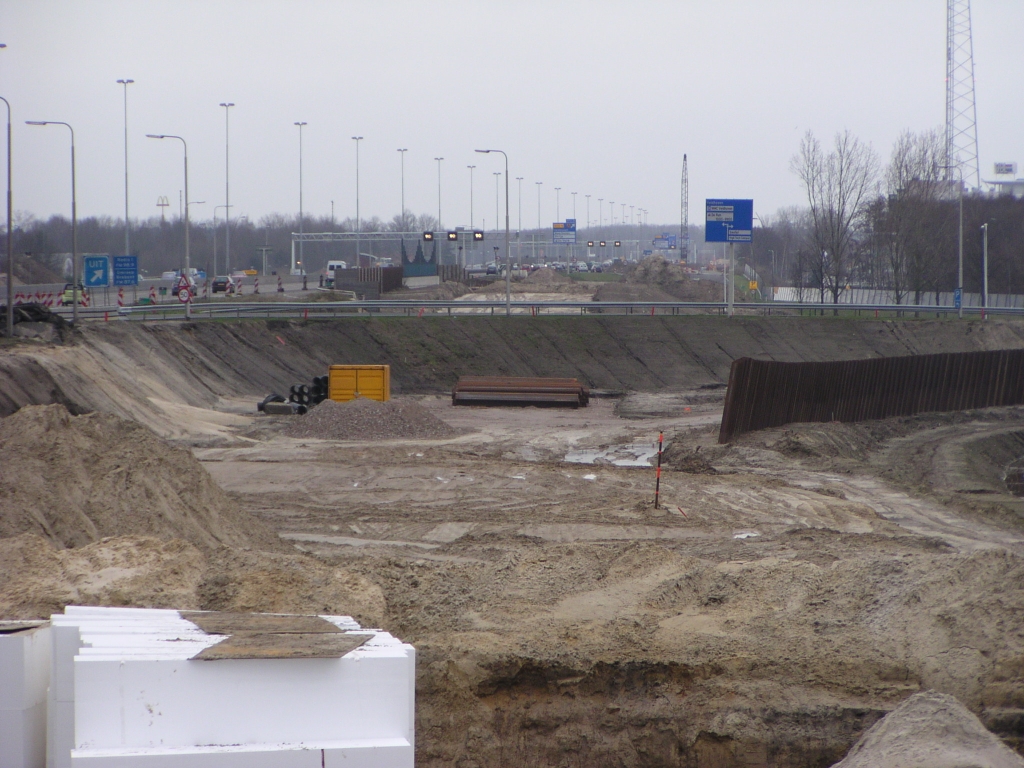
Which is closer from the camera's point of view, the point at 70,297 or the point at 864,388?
the point at 864,388

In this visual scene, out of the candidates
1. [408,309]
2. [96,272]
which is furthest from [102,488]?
[408,309]

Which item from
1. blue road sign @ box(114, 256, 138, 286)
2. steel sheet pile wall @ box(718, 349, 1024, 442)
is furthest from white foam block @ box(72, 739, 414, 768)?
blue road sign @ box(114, 256, 138, 286)

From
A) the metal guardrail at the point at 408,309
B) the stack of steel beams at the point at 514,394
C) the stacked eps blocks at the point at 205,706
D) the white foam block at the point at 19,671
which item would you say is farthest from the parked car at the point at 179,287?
the stacked eps blocks at the point at 205,706

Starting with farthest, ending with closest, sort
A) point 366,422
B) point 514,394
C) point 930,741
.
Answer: point 514,394 < point 366,422 < point 930,741

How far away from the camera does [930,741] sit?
5.70 m

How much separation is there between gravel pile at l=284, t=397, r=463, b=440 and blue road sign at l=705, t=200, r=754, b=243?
98.0 feet

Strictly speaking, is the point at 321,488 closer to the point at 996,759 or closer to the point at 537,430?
the point at 537,430

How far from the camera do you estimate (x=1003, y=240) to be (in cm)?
6675

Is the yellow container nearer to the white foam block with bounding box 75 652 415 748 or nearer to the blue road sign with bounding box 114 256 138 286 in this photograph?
the blue road sign with bounding box 114 256 138 286

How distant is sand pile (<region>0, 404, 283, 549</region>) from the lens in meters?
10.4

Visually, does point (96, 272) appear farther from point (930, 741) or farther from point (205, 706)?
point (930, 741)

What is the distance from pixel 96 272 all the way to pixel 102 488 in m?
30.7

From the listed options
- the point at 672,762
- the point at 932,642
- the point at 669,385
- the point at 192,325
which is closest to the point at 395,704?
the point at 672,762

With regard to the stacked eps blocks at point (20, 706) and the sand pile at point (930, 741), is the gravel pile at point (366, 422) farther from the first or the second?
the sand pile at point (930, 741)
